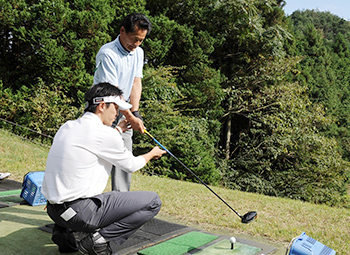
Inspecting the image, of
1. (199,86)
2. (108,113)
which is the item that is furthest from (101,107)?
(199,86)

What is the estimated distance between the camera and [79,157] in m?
2.10

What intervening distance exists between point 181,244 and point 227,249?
1.20 ft

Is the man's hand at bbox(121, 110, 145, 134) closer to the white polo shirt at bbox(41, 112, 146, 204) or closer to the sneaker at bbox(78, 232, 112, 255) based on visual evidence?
the white polo shirt at bbox(41, 112, 146, 204)

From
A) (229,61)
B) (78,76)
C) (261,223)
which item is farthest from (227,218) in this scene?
(229,61)

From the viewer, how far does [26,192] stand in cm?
368

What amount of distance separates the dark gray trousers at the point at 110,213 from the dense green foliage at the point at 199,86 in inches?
288

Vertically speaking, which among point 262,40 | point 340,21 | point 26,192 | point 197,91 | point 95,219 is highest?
point 340,21

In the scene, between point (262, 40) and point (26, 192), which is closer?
point (26, 192)

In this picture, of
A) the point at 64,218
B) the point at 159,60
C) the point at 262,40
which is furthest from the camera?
the point at 262,40

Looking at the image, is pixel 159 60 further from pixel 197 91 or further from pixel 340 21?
pixel 340 21

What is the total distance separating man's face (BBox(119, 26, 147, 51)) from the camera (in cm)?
283

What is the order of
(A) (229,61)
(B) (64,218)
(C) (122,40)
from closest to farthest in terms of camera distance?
(B) (64,218), (C) (122,40), (A) (229,61)

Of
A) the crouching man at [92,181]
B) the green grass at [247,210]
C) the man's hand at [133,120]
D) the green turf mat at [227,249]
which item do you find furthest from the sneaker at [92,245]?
the green grass at [247,210]

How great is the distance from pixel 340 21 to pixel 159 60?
4499cm
